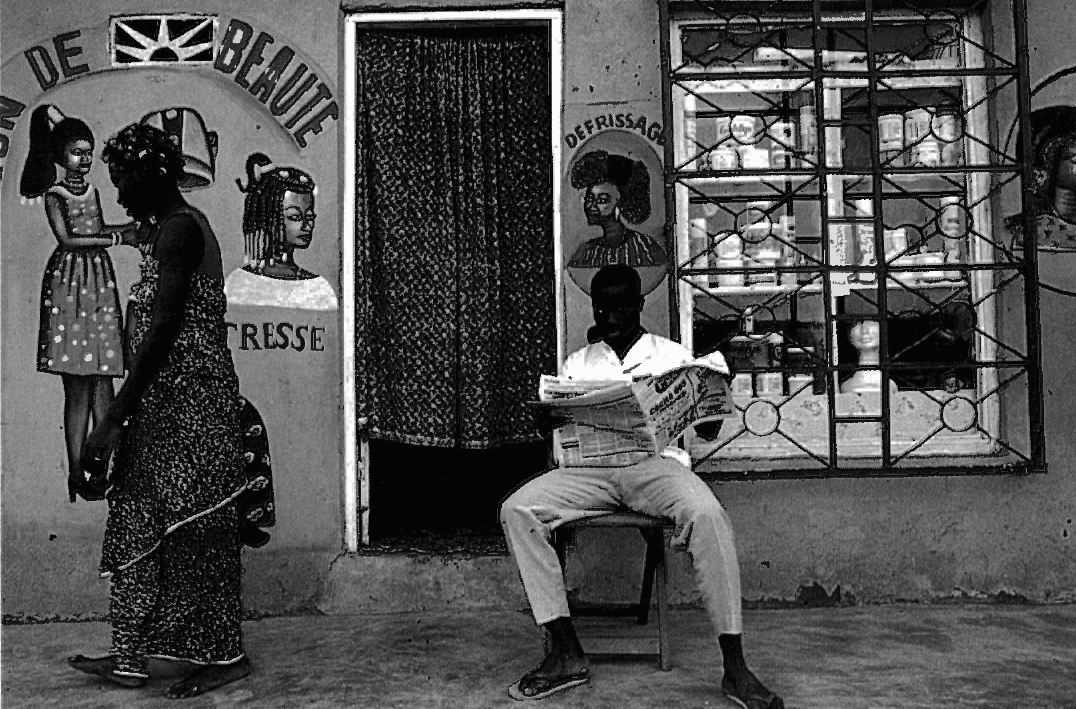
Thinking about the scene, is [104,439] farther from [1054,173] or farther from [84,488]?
[1054,173]

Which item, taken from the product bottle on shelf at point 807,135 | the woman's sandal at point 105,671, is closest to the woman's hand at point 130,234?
the woman's sandal at point 105,671

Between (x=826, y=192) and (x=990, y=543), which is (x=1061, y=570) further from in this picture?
(x=826, y=192)

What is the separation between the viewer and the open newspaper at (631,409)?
366cm

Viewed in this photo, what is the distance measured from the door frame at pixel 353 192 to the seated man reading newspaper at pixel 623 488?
88cm

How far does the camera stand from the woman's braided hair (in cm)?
481

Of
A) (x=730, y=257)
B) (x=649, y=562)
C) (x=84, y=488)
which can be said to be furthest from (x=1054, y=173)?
(x=84, y=488)

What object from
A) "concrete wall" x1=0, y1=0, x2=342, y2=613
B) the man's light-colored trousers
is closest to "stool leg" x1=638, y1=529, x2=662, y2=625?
the man's light-colored trousers

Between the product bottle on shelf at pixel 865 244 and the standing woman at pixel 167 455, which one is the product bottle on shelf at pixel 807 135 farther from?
the standing woman at pixel 167 455

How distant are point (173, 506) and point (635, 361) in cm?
179

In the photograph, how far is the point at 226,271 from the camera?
15.8ft

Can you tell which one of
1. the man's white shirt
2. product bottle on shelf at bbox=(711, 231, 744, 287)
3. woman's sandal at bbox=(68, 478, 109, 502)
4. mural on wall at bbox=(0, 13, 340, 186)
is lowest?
woman's sandal at bbox=(68, 478, 109, 502)

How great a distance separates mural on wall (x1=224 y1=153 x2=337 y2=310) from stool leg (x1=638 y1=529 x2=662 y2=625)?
187 cm

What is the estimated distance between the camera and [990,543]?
477cm

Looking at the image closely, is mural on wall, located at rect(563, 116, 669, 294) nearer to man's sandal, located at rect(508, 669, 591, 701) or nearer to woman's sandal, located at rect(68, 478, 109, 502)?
man's sandal, located at rect(508, 669, 591, 701)
